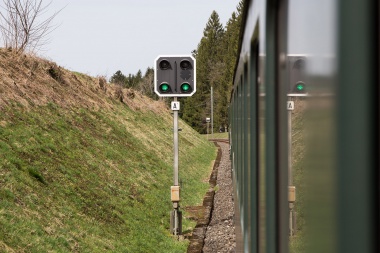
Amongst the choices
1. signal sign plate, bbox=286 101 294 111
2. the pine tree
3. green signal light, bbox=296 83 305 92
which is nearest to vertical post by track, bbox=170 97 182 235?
signal sign plate, bbox=286 101 294 111

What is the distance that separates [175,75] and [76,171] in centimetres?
385

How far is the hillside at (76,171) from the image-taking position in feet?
28.3

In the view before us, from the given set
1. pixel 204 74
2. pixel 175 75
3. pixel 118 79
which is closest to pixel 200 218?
pixel 175 75

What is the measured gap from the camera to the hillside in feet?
28.3

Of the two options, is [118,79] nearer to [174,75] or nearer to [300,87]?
[174,75]

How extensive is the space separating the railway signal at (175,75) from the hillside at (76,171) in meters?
2.44

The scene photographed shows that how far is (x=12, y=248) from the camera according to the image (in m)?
6.96

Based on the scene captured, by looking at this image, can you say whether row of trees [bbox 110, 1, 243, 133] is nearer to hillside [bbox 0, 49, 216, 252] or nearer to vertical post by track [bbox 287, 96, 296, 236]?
hillside [bbox 0, 49, 216, 252]

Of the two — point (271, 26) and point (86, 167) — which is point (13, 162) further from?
point (271, 26)

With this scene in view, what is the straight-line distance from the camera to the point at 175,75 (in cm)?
945

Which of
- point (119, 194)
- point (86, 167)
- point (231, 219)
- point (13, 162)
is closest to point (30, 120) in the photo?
point (86, 167)

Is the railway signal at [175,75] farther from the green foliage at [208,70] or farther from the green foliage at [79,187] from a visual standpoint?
the green foliage at [208,70]

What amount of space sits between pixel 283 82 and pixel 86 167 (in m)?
11.7

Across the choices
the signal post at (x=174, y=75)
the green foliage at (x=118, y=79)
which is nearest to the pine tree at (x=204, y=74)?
the green foliage at (x=118, y=79)
